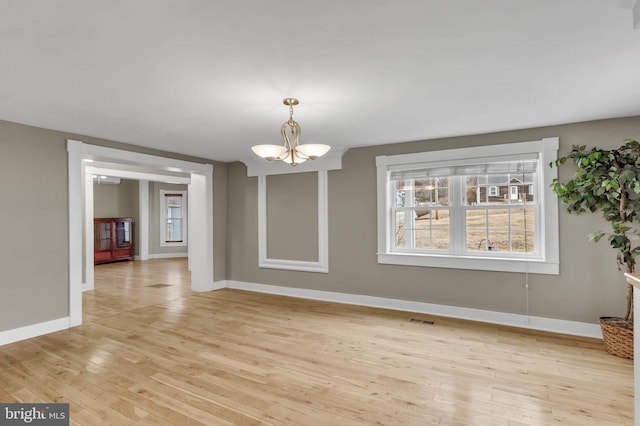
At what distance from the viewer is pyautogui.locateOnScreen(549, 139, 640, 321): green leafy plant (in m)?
3.19

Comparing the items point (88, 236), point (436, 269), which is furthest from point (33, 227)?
point (436, 269)

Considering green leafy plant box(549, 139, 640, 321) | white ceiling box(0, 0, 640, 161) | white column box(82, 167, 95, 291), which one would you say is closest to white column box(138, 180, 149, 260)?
white column box(82, 167, 95, 291)

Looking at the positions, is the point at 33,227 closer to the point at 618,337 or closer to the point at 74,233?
the point at 74,233

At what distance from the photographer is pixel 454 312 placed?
441 cm

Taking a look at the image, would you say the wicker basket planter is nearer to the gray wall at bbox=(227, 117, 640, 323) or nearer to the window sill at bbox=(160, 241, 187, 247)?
the gray wall at bbox=(227, 117, 640, 323)

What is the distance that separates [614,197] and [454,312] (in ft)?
6.99

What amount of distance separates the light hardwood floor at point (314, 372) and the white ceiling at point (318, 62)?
2.35m

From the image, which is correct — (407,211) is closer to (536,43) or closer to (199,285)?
(536,43)

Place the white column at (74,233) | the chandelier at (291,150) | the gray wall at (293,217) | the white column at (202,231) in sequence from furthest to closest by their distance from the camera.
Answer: the white column at (202,231)
the gray wall at (293,217)
the white column at (74,233)
the chandelier at (291,150)

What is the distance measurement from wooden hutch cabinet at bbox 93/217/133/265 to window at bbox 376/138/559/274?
8.46m

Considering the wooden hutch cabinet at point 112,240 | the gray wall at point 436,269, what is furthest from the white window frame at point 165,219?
the gray wall at point 436,269

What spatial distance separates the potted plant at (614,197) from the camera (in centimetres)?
316

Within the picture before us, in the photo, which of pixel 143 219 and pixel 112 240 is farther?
pixel 143 219

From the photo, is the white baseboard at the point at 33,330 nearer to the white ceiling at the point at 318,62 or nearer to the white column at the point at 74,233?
the white column at the point at 74,233
